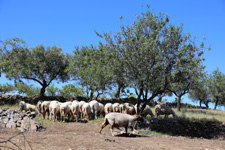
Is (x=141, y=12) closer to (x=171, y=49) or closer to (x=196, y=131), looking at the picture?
(x=171, y=49)

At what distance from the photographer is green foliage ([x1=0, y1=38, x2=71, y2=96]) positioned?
29188 mm

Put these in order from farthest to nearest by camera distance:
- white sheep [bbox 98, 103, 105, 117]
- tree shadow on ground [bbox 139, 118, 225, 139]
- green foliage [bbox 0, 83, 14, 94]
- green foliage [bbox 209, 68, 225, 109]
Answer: green foliage [bbox 0, 83, 14, 94] → green foliage [bbox 209, 68, 225, 109] → white sheep [bbox 98, 103, 105, 117] → tree shadow on ground [bbox 139, 118, 225, 139]

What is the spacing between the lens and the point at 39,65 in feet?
98.4

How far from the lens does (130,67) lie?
1616 cm

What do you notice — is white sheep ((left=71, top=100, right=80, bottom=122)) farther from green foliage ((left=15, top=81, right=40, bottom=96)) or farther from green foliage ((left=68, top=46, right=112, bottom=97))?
green foliage ((left=15, top=81, right=40, bottom=96))

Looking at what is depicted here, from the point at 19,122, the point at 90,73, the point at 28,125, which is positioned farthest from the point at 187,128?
the point at 90,73

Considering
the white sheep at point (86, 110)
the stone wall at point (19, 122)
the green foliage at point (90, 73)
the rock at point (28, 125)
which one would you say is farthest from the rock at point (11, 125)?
the green foliage at point (90, 73)

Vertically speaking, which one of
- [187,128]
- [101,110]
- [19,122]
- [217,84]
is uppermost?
[217,84]

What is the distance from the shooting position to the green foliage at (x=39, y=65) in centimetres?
2919

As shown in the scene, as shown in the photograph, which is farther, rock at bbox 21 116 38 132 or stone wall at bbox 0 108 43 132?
stone wall at bbox 0 108 43 132

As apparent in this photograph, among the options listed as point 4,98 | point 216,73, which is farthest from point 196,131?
point 216,73

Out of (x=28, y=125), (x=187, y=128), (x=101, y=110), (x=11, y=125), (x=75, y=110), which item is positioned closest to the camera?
(x=28, y=125)

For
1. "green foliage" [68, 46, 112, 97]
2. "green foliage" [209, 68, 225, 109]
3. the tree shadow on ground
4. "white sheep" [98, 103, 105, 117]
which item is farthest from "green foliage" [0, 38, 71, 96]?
"green foliage" [209, 68, 225, 109]

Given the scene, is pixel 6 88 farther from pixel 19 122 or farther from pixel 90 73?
pixel 19 122
